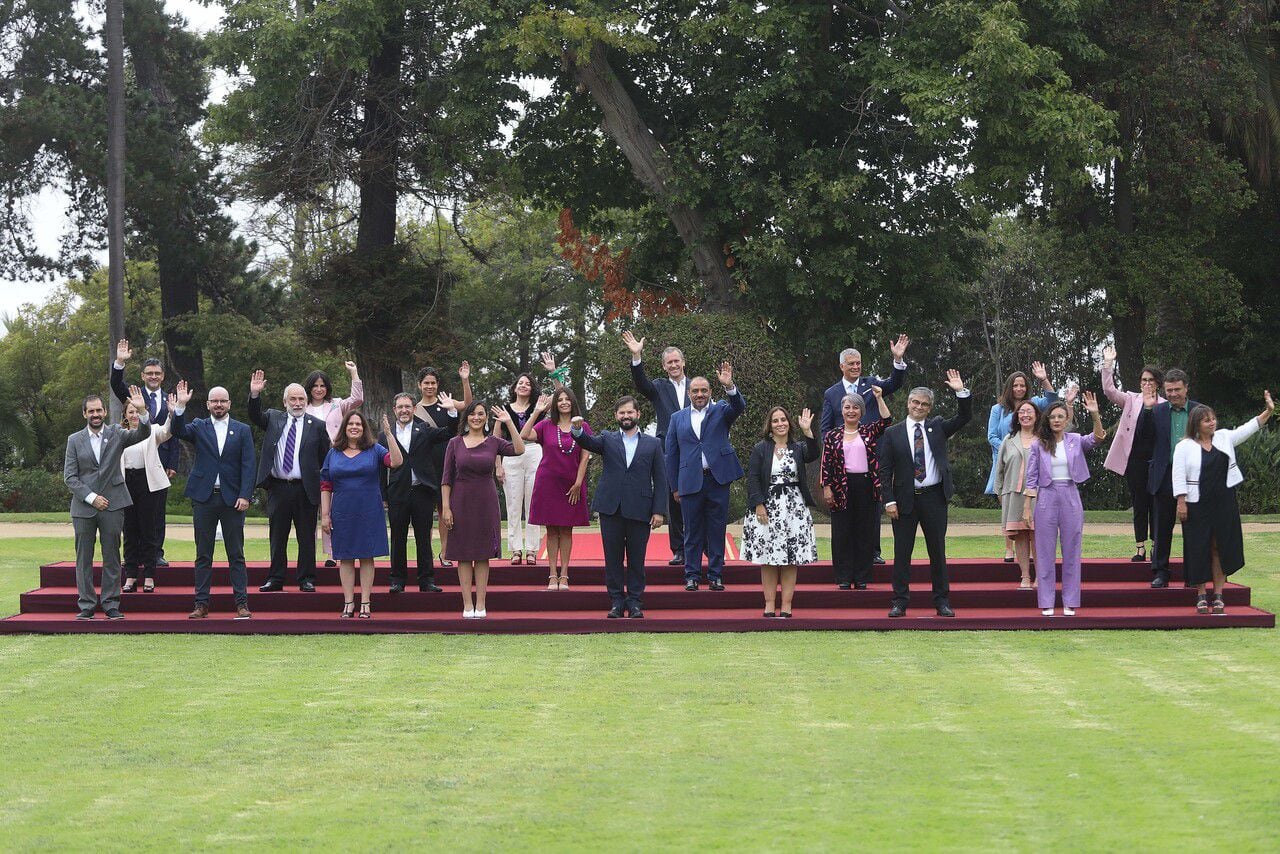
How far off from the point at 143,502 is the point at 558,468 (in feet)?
12.5

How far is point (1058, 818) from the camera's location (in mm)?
6293

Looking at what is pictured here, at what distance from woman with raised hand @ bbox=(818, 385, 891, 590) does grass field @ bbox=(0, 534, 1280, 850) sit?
1.22 metres

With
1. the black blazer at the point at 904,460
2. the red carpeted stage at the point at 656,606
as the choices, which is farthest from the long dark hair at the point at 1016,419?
the red carpeted stage at the point at 656,606

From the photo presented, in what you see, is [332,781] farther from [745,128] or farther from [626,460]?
[745,128]

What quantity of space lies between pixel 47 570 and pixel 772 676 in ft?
25.2

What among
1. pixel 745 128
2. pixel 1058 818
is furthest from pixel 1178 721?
pixel 745 128

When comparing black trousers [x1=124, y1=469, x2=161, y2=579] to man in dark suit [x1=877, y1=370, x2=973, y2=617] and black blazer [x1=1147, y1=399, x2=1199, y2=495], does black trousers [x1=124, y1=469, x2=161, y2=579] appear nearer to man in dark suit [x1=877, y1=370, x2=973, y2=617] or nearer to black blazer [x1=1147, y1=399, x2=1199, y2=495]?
man in dark suit [x1=877, y1=370, x2=973, y2=617]

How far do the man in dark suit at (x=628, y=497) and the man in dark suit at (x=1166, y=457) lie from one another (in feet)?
14.3

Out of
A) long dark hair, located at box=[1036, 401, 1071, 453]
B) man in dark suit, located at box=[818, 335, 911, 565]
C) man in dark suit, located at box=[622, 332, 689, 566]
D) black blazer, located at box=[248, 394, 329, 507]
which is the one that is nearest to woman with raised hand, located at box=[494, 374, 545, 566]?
man in dark suit, located at box=[622, 332, 689, 566]

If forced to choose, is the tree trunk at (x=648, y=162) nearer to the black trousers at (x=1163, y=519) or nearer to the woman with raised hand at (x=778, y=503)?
the black trousers at (x=1163, y=519)

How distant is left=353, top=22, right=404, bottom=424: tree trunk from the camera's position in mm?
27766

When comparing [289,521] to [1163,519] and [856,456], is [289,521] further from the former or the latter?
[1163,519]

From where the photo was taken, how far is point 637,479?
40.1 ft

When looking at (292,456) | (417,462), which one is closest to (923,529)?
(417,462)
